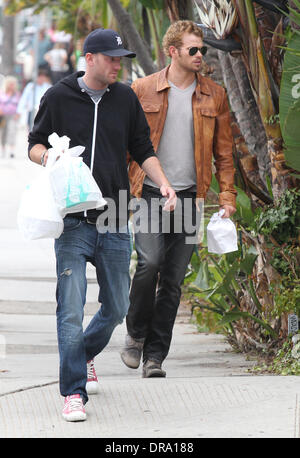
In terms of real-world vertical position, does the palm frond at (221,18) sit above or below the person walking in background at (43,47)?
above

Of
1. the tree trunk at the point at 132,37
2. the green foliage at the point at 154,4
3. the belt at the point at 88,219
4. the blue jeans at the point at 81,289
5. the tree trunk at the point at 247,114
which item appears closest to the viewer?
the blue jeans at the point at 81,289

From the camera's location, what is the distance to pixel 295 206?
596cm

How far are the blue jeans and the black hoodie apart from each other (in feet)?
0.51

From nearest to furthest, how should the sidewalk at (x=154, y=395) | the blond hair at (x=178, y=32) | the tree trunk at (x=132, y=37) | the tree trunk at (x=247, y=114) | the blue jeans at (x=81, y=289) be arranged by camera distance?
the sidewalk at (x=154, y=395), the blue jeans at (x=81, y=289), the blond hair at (x=178, y=32), the tree trunk at (x=247, y=114), the tree trunk at (x=132, y=37)

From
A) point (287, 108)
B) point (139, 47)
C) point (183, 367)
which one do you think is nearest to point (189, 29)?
point (287, 108)

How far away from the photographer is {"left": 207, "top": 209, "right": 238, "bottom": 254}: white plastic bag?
18.7 ft

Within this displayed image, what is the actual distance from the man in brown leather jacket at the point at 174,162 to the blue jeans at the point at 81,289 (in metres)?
0.68

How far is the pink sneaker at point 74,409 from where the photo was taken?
4.68m

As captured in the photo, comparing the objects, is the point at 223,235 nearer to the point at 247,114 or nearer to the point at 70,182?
the point at 247,114

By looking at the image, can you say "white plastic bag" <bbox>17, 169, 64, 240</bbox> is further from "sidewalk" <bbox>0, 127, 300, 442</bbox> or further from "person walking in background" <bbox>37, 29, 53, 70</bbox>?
"person walking in background" <bbox>37, 29, 53, 70</bbox>

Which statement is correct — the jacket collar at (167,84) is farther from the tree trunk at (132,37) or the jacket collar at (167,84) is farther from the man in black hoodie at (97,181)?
the tree trunk at (132,37)

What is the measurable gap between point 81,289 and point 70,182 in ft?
1.71

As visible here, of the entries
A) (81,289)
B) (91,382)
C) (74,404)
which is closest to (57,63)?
(91,382)

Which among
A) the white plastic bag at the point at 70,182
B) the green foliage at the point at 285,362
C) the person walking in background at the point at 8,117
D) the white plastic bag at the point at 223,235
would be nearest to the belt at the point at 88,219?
the white plastic bag at the point at 70,182
